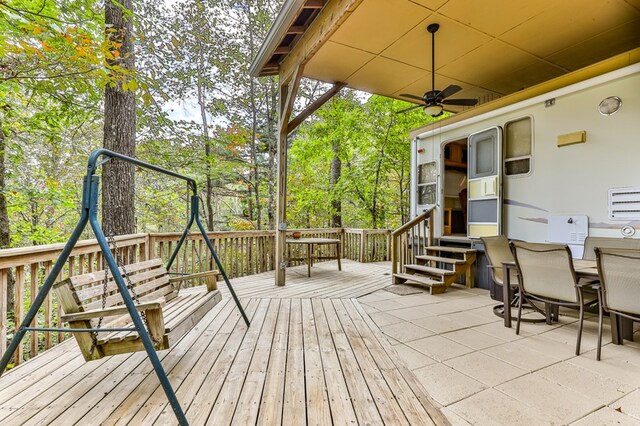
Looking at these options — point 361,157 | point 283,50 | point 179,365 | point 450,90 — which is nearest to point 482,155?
point 450,90

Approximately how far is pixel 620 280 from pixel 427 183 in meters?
3.79

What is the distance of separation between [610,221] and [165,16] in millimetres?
10396

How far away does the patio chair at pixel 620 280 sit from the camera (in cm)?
225

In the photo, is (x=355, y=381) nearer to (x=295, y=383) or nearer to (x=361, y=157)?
(x=295, y=383)

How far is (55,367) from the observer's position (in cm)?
221

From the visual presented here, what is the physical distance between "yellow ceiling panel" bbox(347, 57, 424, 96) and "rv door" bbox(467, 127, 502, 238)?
5.49 ft

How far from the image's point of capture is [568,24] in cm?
406

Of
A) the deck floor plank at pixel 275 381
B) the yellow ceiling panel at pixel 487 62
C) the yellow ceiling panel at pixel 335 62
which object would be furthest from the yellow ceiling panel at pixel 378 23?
the deck floor plank at pixel 275 381

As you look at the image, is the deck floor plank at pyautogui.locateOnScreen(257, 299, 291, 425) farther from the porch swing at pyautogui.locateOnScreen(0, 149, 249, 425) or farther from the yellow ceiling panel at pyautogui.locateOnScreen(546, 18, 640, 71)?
the yellow ceiling panel at pyautogui.locateOnScreen(546, 18, 640, 71)

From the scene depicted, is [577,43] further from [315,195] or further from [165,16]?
[165,16]

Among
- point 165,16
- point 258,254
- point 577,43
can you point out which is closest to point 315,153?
point 258,254

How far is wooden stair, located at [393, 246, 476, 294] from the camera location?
469 cm

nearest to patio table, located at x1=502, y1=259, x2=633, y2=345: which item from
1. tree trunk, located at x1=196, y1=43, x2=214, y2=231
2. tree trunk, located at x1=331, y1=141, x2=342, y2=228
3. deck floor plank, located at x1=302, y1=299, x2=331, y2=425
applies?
deck floor plank, located at x1=302, y1=299, x2=331, y2=425

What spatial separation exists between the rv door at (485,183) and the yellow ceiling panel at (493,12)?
1459mm
